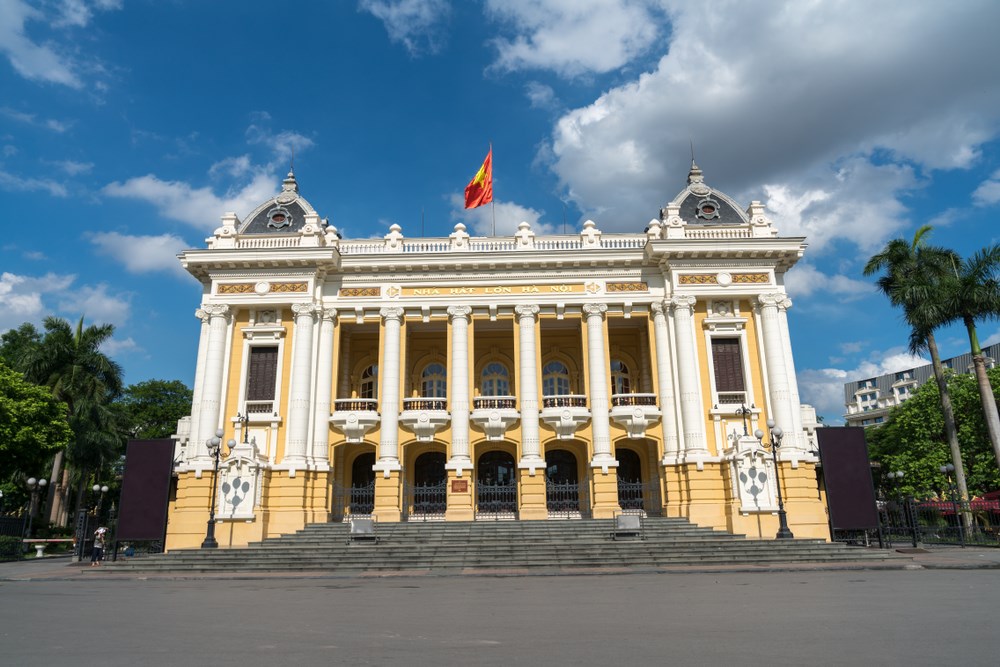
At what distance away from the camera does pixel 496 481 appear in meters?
33.1

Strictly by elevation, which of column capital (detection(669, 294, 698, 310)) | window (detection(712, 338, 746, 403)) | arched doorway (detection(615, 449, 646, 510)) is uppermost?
column capital (detection(669, 294, 698, 310))

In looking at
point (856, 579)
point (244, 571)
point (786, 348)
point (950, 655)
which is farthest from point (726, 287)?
point (950, 655)

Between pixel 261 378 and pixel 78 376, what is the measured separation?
19.9m

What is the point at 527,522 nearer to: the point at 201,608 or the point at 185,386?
the point at 201,608

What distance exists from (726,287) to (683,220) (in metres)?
4.03

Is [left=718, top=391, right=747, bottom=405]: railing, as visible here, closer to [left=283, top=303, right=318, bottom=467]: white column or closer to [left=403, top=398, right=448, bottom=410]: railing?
[left=403, top=398, right=448, bottom=410]: railing

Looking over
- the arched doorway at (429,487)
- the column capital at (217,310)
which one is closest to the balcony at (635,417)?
the arched doorway at (429,487)

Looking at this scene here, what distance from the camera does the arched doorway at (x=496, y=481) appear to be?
31.0 meters

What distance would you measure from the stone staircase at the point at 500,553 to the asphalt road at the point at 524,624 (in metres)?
5.17

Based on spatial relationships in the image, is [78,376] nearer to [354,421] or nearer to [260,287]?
[260,287]

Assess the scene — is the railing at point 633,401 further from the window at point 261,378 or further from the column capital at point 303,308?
the window at point 261,378

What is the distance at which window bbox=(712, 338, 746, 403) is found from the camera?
96.6ft

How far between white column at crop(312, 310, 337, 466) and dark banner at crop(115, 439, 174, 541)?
590 centimetres

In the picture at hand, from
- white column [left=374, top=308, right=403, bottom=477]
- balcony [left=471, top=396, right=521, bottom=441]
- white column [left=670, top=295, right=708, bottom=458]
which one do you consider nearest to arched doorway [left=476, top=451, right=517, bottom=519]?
balcony [left=471, top=396, right=521, bottom=441]
